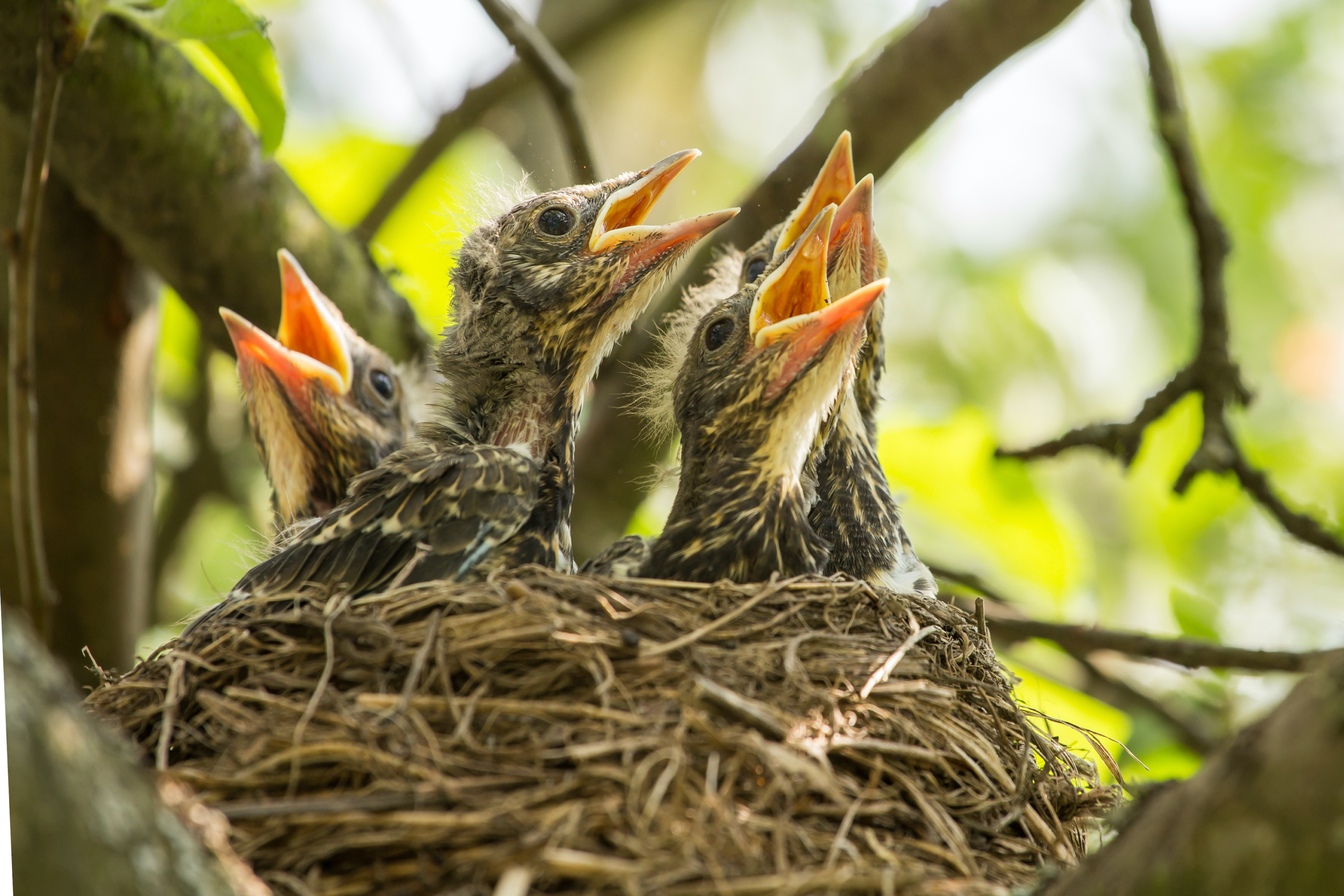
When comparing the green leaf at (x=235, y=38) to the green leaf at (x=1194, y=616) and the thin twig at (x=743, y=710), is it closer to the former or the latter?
the thin twig at (x=743, y=710)

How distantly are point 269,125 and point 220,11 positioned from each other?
1.00ft

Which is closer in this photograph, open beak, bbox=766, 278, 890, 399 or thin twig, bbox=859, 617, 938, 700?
thin twig, bbox=859, 617, 938, 700

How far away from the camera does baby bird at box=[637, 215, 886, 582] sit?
250 cm

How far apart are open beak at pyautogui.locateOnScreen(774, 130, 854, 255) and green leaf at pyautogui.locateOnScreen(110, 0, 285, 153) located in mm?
1235

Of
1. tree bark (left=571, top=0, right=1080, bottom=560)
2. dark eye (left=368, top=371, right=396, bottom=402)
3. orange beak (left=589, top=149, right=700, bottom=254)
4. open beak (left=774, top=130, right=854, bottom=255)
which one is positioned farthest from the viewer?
dark eye (left=368, top=371, right=396, bottom=402)

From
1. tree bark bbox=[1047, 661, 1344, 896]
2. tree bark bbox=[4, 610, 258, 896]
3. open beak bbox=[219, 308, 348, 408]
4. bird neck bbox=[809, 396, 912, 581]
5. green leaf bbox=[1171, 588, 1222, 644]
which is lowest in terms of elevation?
green leaf bbox=[1171, 588, 1222, 644]

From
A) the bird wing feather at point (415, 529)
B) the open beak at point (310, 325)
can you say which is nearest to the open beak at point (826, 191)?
the bird wing feather at point (415, 529)

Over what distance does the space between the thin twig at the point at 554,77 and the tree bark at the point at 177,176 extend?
720 millimetres

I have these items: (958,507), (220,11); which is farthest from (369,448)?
(958,507)

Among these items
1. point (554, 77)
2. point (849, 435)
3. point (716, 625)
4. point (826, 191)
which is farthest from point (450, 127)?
point (716, 625)

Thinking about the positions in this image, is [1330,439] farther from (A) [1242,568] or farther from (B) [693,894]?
(B) [693,894]

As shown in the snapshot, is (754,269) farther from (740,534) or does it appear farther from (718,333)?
(740,534)

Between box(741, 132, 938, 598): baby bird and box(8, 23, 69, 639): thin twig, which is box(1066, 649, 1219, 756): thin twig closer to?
box(741, 132, 938, 598): baby bird

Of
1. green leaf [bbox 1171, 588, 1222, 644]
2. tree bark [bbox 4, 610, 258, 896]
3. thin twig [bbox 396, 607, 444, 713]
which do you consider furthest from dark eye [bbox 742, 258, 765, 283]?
tree bark [bbox 4, 610, 258, 896]
